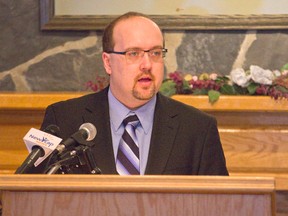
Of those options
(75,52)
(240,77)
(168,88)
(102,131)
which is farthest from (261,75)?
(102,131)

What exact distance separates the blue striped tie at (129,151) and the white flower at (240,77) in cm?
116

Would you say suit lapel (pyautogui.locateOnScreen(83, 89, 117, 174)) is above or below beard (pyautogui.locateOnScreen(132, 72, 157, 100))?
below

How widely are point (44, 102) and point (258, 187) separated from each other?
231 cm

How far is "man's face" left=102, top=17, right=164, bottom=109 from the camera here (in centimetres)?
256

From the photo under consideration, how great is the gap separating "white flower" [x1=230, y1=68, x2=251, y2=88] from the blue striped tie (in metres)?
1.16

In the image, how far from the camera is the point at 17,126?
3826 millimetres

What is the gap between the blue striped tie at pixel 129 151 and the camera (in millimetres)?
2486

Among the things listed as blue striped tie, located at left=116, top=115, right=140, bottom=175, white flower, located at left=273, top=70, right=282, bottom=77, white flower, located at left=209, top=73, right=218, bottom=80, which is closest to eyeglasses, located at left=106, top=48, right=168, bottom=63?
blue striped tie, located at left=116, top=115, right=140, bottom=175

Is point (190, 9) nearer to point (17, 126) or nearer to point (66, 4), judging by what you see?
point (66, 4)

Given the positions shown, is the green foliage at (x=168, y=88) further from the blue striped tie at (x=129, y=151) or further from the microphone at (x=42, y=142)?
the microphone at (x=42, y=142)

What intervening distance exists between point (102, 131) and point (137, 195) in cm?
104

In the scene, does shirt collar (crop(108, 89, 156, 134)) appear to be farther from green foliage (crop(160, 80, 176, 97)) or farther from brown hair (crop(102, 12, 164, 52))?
green foliage (crop(160, 80, 176, 97))

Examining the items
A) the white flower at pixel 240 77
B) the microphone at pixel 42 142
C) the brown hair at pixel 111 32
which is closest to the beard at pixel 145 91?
the brown hair at pixel 111 32

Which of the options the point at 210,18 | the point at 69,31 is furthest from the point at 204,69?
the point at 69,31
